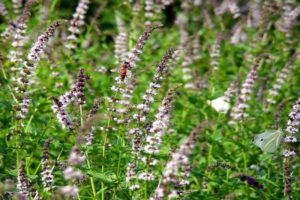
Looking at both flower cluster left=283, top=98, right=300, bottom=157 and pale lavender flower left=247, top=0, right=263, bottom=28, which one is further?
pale lavender flower left=247, top=0, right=263, bottom=28

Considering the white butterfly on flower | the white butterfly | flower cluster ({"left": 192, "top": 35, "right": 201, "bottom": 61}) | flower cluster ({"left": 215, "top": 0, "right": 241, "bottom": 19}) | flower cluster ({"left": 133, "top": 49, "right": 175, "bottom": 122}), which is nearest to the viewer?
flower cluster ({"left": 133, "top": 49, "right": 175, "bottom": 122})

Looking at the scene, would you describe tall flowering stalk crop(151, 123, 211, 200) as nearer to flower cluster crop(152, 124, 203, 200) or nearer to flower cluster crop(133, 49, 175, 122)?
flower cluster crop(152, 124, 203, 200)

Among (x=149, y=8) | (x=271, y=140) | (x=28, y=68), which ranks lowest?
(x=271, y=140)

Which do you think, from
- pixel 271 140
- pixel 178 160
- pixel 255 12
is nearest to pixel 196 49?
pixel 255 12

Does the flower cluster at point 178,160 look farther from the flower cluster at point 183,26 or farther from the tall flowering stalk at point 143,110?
the flower cluster at point 183,26

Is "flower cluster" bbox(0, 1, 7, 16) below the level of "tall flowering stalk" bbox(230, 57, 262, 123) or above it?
above

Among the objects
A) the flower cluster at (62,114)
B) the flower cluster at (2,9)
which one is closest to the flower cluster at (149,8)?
the flower cluster at (2,9)

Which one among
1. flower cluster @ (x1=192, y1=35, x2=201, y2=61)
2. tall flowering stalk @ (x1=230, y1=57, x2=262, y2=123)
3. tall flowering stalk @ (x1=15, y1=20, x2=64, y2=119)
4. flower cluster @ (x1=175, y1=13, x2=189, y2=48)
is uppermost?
flower cluster @ (x1=175, y1=13, x2=189, y2=48)

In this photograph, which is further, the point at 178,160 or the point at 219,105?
the point at 219,105

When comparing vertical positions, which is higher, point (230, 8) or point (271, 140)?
point (230, 8)

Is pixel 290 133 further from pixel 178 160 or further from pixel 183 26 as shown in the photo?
pixel 183 26

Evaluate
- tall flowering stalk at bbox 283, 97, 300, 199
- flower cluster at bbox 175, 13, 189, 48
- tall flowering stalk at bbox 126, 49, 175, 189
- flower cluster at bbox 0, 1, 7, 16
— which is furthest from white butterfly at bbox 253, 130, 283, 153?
flower cluster at bbox 175, 13, 189, 48
